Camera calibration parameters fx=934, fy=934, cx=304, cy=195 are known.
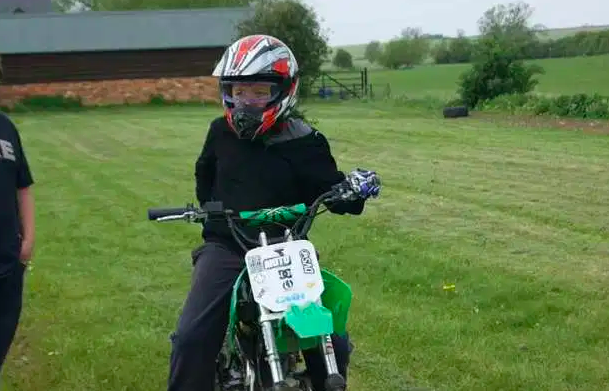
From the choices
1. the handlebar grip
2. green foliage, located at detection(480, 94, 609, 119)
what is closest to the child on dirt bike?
the handlebar grip

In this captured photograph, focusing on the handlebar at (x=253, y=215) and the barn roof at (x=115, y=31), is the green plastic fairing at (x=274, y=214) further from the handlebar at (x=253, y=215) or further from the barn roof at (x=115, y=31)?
the barn roof at (x=115, y=31)

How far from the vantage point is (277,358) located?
3766 mm

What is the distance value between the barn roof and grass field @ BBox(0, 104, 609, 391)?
28813 millimetres

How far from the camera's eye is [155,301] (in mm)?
8141

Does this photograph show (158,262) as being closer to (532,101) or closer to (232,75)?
(232,75)

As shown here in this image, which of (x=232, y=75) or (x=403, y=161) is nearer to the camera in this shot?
(x=232, y=75)

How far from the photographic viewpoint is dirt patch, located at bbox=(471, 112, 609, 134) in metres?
24.8

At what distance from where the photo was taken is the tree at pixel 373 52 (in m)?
91.1

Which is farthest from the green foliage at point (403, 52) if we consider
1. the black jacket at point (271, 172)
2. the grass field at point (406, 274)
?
the black jacket at point (271, 172)

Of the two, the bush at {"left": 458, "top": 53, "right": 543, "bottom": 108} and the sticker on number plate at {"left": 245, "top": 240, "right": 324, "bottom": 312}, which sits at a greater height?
the sticker on number plate at {"left": 245, "top": 240, "right": 324, "bottom": 312}

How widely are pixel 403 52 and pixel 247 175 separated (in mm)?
85672

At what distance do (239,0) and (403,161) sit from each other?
58811 mm

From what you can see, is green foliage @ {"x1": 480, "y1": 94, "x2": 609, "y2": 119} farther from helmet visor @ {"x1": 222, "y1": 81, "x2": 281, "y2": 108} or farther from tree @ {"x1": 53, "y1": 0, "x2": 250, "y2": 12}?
tree @ {"x1": 53, "y1": 0, "x2": 250, "y2": 12}

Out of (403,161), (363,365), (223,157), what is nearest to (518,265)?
(363,365)
